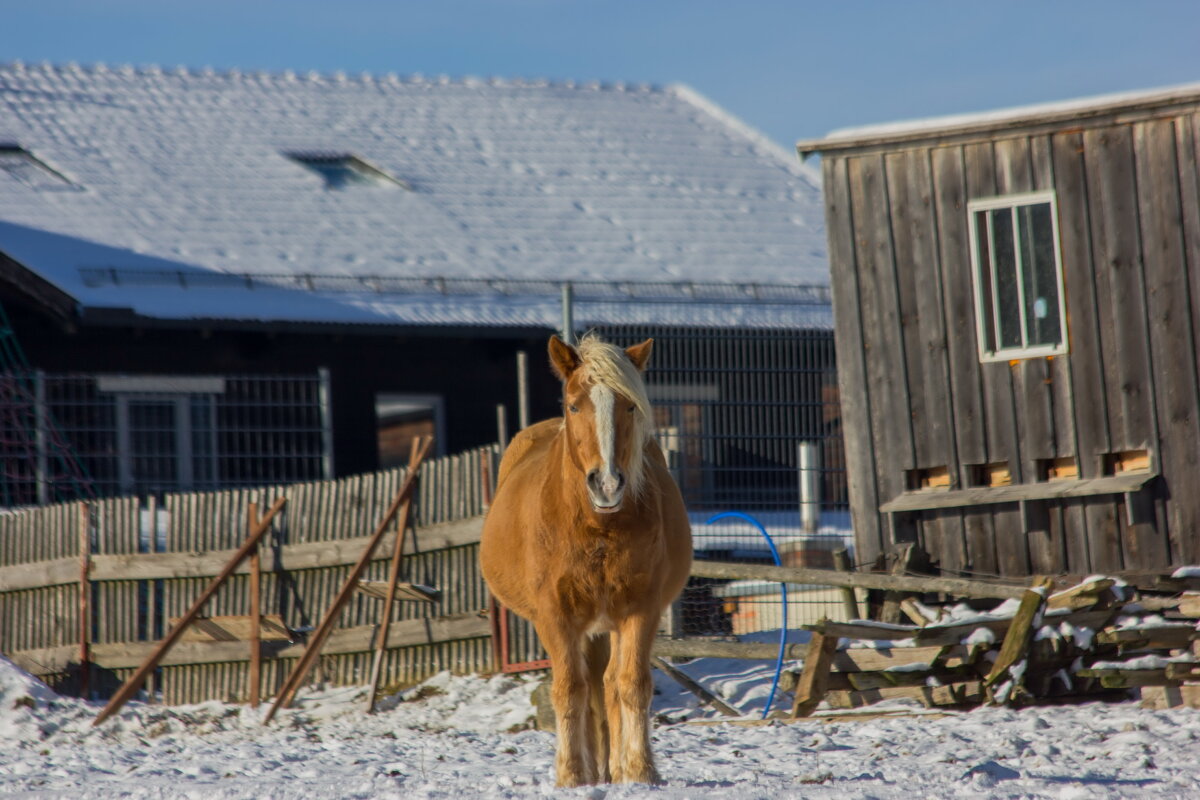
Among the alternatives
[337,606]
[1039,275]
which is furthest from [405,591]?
[1039,275]

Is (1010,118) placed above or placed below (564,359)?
above

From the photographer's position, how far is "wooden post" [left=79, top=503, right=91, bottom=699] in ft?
43.5

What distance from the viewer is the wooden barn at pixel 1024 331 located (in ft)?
37.0

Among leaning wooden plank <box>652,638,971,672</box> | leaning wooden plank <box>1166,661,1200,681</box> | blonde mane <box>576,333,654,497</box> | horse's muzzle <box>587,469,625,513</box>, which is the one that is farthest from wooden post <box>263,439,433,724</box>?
horse's muzzle <box>587,469,625,513</box>

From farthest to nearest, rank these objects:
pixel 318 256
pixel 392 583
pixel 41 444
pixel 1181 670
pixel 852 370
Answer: pixel 318 256, pixel 41 444, pixel 852 370, pixel 392 583, pixel 1181 670

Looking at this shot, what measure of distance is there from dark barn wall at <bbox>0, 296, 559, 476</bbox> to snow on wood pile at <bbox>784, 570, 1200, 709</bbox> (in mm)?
9901

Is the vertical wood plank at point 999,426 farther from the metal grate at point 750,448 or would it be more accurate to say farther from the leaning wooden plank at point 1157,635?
the leaning wooden plank at point 1157,635

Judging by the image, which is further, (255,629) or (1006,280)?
(255,629)

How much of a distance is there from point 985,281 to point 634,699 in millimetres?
6654

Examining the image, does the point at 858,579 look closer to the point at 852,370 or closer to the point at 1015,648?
the point at 1015,648

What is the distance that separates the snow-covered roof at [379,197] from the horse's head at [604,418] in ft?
42.1

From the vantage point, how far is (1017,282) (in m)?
11.8

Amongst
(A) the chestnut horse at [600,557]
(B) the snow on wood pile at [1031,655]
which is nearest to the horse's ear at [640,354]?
(A) the chestnut horse at [600,557]

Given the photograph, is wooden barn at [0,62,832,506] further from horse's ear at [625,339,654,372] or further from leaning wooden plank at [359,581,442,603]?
horse's ear at [625,339,654,372]
